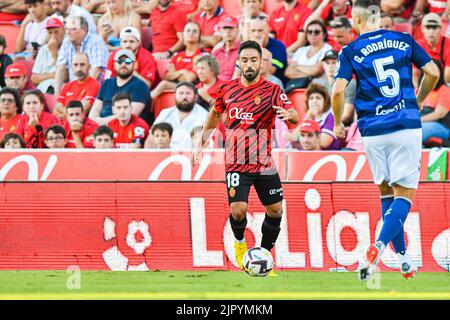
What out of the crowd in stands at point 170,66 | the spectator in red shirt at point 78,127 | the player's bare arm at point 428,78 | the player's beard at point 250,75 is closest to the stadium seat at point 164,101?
the crowd in stands at point 170,66

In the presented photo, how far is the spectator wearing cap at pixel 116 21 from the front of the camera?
18406 millimetres

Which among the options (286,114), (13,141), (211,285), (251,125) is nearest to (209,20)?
(13,141)

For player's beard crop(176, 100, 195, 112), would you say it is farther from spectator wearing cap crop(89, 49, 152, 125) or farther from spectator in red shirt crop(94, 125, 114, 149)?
spectator in red shirt crop(94, 125, 114, 149)

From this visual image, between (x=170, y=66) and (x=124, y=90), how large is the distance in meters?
1.04

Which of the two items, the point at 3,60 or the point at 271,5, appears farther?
the point at 3,60

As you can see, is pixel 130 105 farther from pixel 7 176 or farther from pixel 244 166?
pixel 244 166

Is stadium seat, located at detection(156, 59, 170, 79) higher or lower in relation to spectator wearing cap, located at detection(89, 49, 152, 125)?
higher

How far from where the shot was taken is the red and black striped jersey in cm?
1136

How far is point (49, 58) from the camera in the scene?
1856 cm

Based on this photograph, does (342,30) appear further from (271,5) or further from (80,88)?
(80,88)

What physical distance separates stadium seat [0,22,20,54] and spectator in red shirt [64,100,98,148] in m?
3.13

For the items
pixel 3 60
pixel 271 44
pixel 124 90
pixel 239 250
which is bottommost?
pixel 239 250

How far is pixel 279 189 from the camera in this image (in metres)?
11.5

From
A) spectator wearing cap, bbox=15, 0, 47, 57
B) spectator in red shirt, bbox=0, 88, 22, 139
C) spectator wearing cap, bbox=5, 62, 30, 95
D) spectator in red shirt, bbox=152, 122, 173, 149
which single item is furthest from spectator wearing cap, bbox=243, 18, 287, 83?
spectator wearing cap, bbox=15, 0, 47, 57
